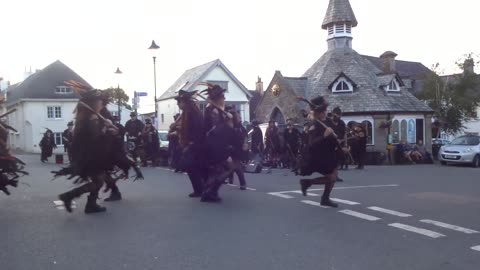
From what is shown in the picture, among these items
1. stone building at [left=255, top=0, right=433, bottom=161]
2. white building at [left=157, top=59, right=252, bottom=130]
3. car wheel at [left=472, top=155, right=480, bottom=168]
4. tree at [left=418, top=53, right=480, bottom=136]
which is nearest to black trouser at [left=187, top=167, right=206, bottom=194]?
car wheel at [left=472, top=155, right=480, bottom=168]

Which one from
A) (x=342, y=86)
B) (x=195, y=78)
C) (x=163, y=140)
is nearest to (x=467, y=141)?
(x=342, y=86)

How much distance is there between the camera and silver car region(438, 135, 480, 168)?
21.2 metres

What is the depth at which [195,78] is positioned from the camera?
41.6 metres

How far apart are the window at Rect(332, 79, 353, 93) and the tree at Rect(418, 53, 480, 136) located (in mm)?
7252

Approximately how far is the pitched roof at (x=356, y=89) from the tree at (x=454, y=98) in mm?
4258

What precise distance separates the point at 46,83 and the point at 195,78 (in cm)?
1675

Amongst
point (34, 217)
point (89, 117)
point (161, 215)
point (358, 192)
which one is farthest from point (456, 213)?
point (34, 217)

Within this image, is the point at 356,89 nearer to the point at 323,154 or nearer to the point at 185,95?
the point at 185,95

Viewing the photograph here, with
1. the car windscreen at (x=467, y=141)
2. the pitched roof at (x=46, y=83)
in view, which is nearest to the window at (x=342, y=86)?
the car windscreen at (x=467, y=141)

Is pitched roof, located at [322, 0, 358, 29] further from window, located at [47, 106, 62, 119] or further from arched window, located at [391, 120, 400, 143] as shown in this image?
window, located at [47, 106, 62, 119]

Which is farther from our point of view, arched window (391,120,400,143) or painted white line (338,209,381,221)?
arched window (391,120,400,143)

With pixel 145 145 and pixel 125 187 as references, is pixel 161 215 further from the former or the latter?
pixel 145 145

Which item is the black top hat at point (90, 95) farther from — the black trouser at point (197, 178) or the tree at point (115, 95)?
the black trouser at point (197, 178)

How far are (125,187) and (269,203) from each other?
12.9 feet
